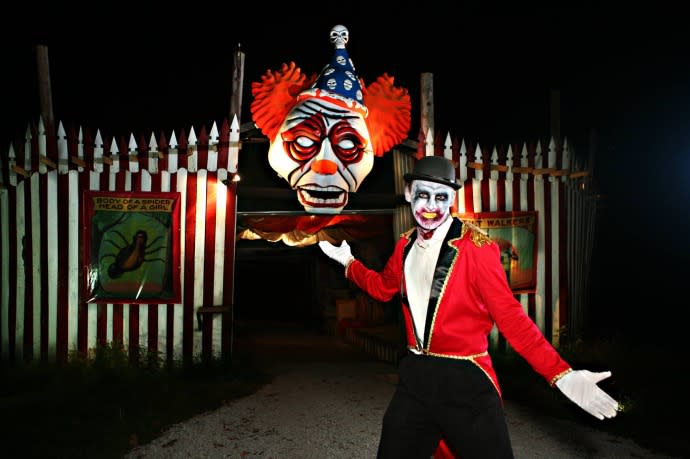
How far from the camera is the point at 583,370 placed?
212 centimetres

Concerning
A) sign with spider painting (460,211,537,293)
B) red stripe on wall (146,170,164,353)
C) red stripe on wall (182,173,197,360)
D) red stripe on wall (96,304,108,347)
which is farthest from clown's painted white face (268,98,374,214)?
red stripe on wall (96,304,108,347)

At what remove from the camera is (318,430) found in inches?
179

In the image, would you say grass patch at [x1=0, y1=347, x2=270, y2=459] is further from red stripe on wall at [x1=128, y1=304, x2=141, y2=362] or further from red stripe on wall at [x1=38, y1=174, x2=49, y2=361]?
red stripe on wall at [x1=38, y1=174, x2=49, y2=361]

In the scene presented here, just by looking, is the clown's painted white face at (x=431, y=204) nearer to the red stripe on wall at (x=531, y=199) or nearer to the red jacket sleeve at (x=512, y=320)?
the red jacket sleeve at (x=512, y=320)

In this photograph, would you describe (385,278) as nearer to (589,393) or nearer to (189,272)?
(589,393)

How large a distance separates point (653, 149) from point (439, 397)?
1105 centimetres

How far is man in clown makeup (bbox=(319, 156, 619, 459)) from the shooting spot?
2201 mm

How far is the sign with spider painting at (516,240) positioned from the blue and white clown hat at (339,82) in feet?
7.14

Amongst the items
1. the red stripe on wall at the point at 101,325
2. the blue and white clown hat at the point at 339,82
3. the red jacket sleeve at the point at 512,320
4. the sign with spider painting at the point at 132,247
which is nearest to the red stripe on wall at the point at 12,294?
the sign with spider painting at the point at 132,247

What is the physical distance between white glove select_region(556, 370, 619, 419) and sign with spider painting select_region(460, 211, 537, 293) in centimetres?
484

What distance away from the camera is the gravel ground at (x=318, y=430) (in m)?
4.00

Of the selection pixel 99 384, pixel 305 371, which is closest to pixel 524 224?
pixel 305 371

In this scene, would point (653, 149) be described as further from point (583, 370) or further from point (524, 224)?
point (583, 370)

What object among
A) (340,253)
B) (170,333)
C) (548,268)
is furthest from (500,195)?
(170,333)
